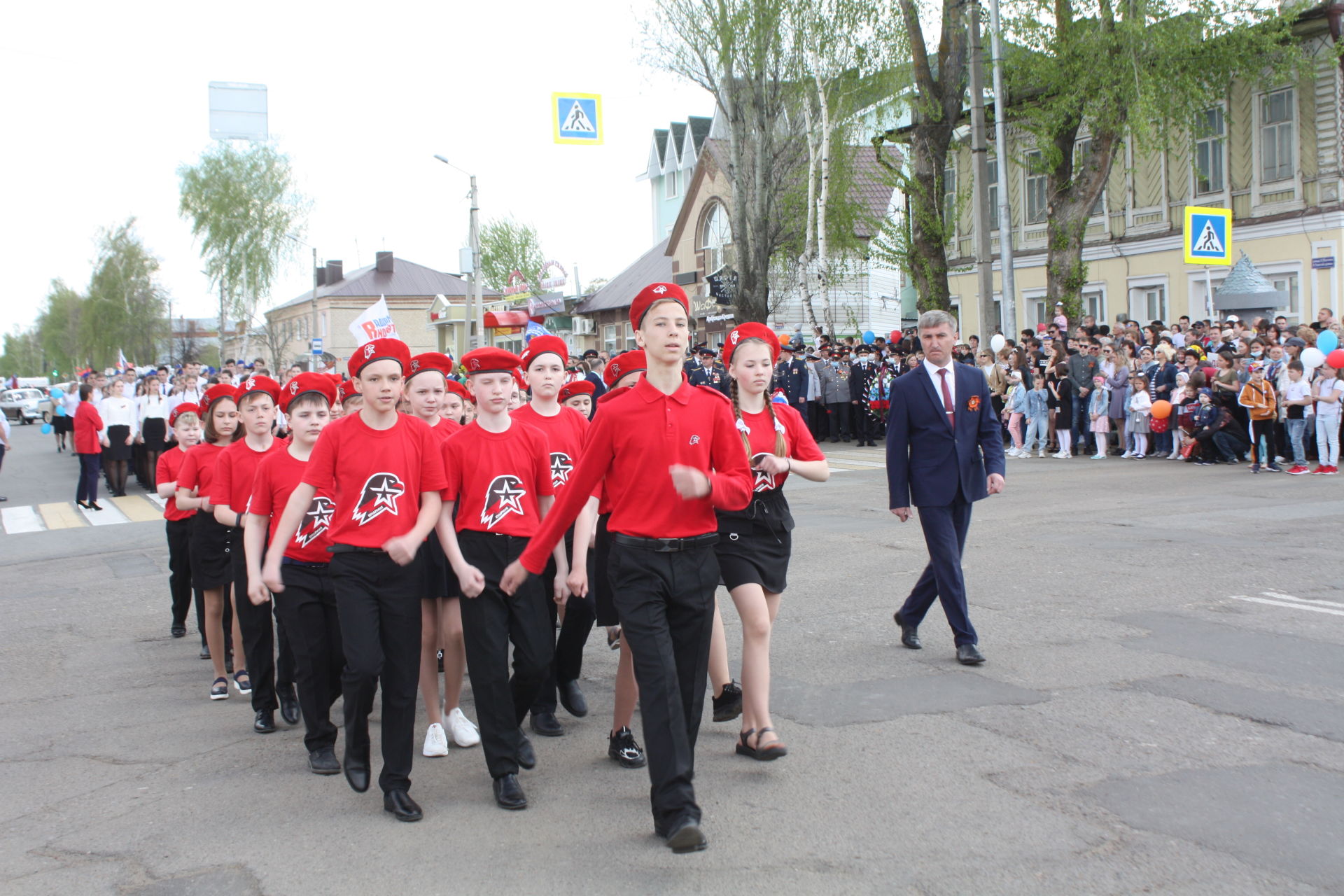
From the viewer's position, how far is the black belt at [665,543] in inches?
169

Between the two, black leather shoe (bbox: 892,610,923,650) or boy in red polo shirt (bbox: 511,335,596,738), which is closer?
boy in red polo shirt (bbox: 511,335,596,738)

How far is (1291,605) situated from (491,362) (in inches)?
227

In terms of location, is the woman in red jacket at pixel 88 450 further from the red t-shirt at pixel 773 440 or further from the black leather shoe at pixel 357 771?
the red t-shirt at pixel 773 440

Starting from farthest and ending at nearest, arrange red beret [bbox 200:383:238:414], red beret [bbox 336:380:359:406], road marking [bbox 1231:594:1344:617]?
1. road marking [bbox 1231:594:1344:617]
2. red beret [bbox 336:380:359:406]
3. red beret [bbox 200:383:238:414]

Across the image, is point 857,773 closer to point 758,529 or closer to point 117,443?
point 758,529

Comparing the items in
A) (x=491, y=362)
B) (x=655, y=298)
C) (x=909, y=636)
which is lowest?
(x=909, y=636)

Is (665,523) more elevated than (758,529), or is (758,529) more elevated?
(665,523)

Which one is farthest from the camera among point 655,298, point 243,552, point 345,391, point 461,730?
point 345,391

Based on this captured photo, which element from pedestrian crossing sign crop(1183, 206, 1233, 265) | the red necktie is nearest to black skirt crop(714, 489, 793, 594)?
the red necktie

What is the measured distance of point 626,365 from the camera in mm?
6527

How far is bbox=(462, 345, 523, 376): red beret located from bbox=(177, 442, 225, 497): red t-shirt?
2.40m

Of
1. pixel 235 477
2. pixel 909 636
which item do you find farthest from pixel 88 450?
pixel 909 636

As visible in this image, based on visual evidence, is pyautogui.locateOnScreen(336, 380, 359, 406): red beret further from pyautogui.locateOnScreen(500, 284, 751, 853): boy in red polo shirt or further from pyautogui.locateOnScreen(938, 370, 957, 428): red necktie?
pyautogui.locateOnScreen(938, 370, 957, 428): red necktie

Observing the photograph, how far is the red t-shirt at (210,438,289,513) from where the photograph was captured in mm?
6340
